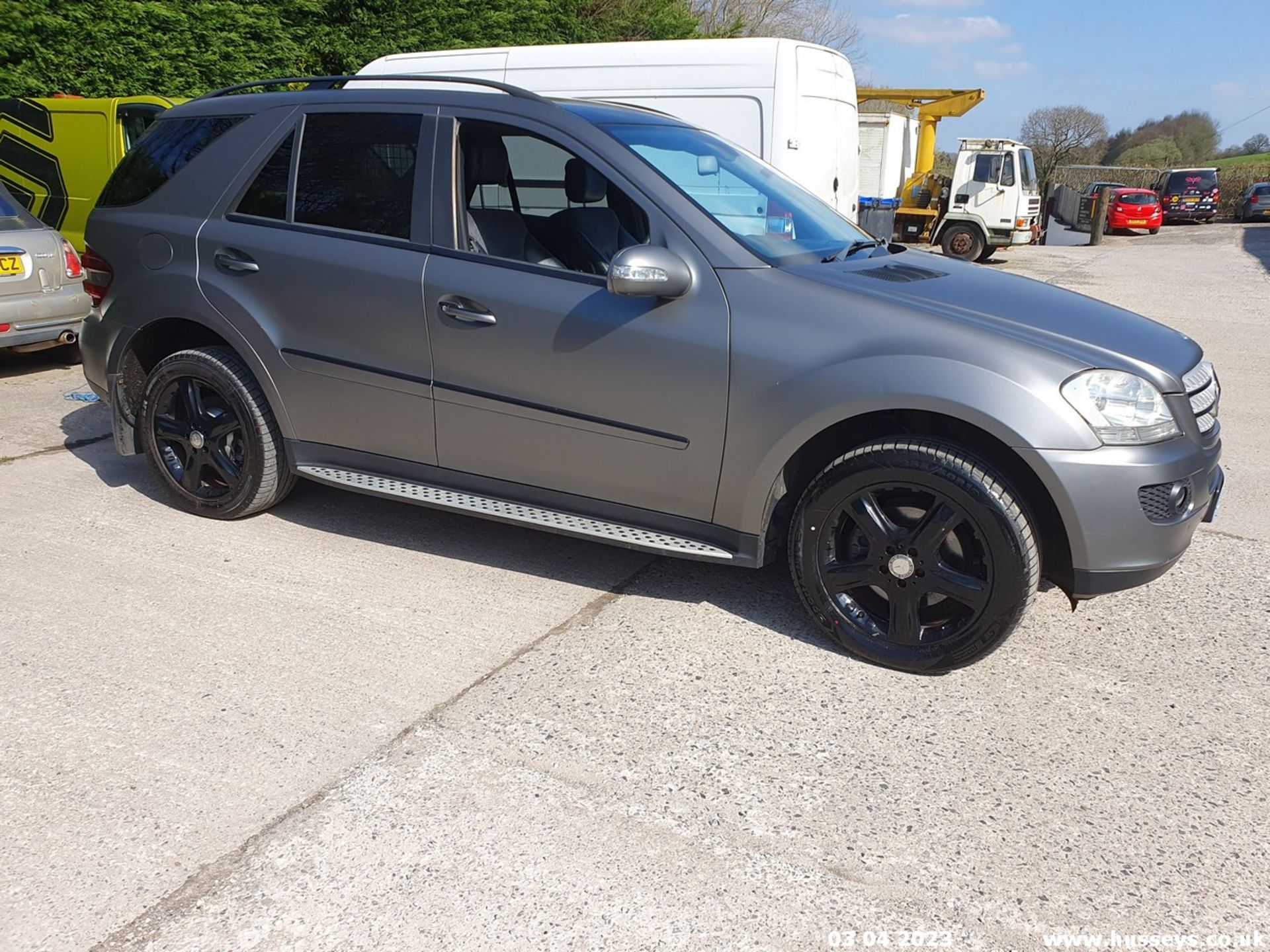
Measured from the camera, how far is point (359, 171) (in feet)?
13.1

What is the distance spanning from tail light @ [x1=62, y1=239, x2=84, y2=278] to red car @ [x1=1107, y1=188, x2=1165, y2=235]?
95.7 feet

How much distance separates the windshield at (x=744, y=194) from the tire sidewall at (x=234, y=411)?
191 centimetres

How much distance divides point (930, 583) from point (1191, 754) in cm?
86

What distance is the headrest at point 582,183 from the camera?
374 centimetres

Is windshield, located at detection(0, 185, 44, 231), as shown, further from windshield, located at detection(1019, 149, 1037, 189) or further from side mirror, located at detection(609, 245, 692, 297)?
windshield, located at detection(1019, 149, 1037, 189)

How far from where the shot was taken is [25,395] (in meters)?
6.90

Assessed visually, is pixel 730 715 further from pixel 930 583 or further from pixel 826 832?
pixel 930 583

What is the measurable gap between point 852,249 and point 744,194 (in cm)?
47

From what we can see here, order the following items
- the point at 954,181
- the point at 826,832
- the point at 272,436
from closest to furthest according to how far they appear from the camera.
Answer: the point at 826,832 → the point at 272,436 → the point at 954,181

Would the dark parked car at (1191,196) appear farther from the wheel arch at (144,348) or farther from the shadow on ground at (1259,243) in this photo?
the wheel arch at (144,348)

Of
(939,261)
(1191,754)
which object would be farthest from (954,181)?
(1191,754)

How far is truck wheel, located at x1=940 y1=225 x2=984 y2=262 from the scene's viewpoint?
20.7 meters

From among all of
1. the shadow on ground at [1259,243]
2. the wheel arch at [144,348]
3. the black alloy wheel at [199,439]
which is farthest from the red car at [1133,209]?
the black alloy wheel at [199,439]

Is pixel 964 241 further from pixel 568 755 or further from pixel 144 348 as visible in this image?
pixel 568 755
